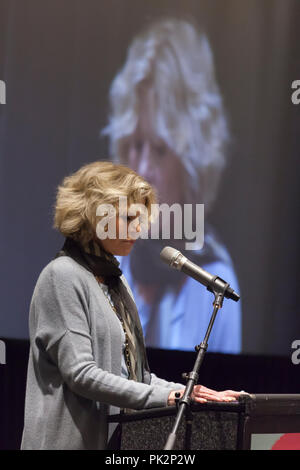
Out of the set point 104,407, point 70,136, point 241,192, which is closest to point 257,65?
point 241,192

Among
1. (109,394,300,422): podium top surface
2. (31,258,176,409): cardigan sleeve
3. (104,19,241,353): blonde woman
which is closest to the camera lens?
(109,394,300,422): podium top surface

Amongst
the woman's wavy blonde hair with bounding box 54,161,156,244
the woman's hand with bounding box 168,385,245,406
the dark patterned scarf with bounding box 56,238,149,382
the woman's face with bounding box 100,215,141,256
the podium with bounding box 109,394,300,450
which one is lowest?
the podium with bounding box 109,394,300,450

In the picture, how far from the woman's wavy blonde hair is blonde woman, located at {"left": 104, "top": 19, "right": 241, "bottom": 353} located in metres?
1.77

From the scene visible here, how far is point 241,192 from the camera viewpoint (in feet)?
12.1

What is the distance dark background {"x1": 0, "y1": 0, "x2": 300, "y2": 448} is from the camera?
3.56 meters

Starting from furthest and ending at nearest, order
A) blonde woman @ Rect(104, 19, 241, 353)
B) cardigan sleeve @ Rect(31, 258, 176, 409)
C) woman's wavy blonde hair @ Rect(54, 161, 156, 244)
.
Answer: blonde woman @ Rect(104, 19, 241, 353) < woman's wavy blonde hair @ Rect(54, 161, 156, 244) < cardigan sleeve @ Rect(31, 258, 176, 409)

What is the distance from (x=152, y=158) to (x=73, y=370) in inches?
87.8

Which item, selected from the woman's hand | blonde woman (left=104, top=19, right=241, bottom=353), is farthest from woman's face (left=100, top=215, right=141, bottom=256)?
blonde woman (left=104, top=19, right=241, bottom=353)

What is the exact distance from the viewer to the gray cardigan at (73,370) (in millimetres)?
1553

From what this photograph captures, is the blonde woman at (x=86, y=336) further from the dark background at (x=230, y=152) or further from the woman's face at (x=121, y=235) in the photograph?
the dark background at (x=230, y=152)

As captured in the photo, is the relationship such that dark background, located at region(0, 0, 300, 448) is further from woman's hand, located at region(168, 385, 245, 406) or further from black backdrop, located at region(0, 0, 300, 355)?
woman's hand, located at region(168, 385, 245, 406)

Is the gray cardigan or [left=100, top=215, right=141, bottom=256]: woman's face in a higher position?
[left=100, top=215, right=141, bottom=256]: woman's face

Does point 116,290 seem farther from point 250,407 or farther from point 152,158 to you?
point 152,158
